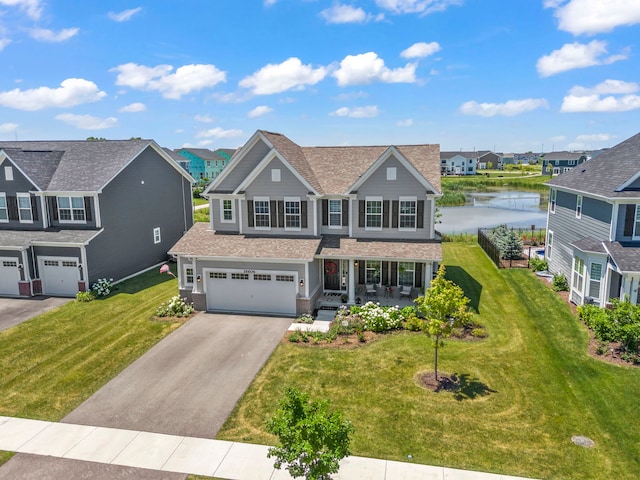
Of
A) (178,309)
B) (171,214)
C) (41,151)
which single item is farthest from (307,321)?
(41,151)

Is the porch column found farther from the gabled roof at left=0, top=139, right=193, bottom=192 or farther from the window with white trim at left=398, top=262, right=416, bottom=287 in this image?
the gabled roof at left=0, top=139, right=193, bottom=192

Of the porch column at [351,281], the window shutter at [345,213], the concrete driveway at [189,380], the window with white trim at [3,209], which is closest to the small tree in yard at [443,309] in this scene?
the concrete driveway at [189,380]

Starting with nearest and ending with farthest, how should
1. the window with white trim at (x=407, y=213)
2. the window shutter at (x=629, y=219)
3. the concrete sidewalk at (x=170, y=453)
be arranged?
the concrete sidewalk at (x=170, y=453) < the window shutter at (x=629, y=219) < the window with white trim at (x=407, y=213)

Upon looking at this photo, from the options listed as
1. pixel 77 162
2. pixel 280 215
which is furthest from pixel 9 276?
pixel 280 215

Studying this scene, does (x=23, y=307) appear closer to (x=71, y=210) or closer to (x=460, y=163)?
(x=71, y=210)

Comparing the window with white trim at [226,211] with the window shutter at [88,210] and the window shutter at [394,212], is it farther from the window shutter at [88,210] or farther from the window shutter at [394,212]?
the window shutter at [394,212]

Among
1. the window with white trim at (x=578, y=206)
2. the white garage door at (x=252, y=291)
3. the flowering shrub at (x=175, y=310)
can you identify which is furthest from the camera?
the window with white trim at (x=578, y=206)

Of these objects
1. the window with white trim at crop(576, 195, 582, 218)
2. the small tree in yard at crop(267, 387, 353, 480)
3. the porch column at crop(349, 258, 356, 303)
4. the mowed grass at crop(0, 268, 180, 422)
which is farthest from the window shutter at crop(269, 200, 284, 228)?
the window with white trim at crop(576, 195, 582, 218)
